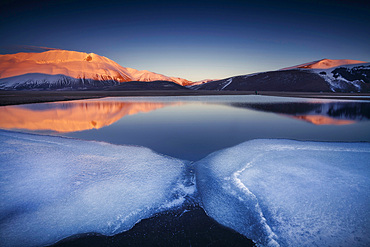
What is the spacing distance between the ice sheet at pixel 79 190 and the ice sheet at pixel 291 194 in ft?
3.20

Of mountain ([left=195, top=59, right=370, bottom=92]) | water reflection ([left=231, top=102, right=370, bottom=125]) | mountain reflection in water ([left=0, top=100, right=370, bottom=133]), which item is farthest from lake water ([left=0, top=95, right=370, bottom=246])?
mountain ([left=195, top=59, right=370, bottom=92])

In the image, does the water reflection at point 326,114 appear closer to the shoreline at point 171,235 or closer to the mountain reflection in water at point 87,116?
the mountain reflection in water at point 87,116

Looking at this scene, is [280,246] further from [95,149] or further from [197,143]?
[95,149]

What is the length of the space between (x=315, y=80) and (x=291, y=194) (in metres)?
145

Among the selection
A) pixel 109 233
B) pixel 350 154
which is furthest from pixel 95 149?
pixel 350 154

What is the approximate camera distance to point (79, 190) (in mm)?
4547

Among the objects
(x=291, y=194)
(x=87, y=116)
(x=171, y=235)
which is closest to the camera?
(x=171, y=235)

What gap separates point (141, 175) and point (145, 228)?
1895mm

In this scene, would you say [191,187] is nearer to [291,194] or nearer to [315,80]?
[291,194]

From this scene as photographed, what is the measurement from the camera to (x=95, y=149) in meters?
7.40

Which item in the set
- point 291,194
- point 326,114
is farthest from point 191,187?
point 326,114

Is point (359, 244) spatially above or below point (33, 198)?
below

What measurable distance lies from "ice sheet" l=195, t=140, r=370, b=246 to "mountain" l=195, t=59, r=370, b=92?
12330cm

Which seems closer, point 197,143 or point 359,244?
point 359,244
